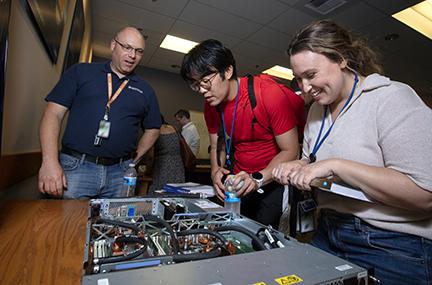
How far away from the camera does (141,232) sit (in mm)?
598

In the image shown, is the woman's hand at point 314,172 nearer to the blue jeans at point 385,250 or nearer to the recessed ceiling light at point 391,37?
the blue jeans at point 385,250

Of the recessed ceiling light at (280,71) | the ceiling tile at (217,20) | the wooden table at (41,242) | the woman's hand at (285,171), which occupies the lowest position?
the wooden table at (41,242)

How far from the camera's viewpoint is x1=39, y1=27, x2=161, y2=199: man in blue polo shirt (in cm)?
124

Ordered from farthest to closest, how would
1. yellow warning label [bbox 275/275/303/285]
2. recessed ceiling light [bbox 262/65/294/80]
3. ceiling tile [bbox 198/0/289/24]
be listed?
1. recessed ceiling light [bbox 262/65/294/80]
2. ceiling tile [bbox 198/0/289/24]
3. yellow warning label [bbox 275/275/303/285]

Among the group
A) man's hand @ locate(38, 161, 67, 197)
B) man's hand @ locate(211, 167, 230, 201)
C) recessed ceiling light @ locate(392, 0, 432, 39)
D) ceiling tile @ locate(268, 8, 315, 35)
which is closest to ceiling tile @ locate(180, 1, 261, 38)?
ceiling tile @ locate(268, 8, 315, 35)

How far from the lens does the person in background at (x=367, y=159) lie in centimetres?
59

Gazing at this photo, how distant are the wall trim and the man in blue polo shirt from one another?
125 millimetres

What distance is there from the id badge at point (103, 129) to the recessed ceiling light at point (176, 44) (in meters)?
3.02

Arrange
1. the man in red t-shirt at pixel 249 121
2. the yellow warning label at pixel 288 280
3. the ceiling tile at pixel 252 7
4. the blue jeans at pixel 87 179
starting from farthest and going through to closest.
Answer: the ceiling tile at pixel 252 7 → the blue jeans at pixel 87 179 → the man in red t-shirt at pixel 249 121 → the yellow warning label at pixel 288 280

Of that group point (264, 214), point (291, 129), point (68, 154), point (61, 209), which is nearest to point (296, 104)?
point (291, 129)

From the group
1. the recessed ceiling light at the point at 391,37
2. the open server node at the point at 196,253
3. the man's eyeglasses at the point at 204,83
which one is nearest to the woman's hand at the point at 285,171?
→ the open server node at the point at 196,253

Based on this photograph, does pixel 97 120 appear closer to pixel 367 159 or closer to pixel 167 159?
pixel 367 159

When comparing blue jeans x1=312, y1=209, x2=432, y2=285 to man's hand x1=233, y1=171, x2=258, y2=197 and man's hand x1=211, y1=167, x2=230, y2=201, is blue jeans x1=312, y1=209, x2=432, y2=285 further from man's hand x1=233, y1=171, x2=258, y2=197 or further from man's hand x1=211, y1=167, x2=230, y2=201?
man's hand x1=211, y1=167, x2=230, y2=201

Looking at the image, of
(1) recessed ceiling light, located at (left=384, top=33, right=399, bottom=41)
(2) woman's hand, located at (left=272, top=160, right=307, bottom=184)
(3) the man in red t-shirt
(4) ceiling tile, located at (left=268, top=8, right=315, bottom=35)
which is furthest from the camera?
(1) recessed ceiling light, located at (left=384, top=33, right=399, bottom=41)
